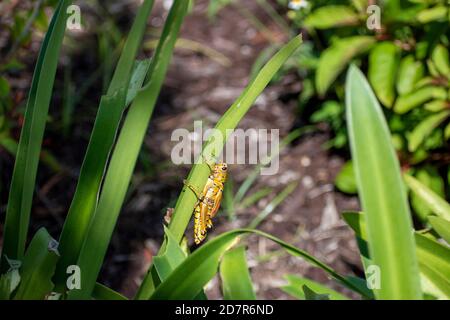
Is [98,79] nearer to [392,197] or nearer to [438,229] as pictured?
[438,229]

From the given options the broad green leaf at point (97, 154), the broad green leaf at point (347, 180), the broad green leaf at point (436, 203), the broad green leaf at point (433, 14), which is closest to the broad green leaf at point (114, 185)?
the broad green leaf at point (97, 154)

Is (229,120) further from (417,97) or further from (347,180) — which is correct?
(347,180)

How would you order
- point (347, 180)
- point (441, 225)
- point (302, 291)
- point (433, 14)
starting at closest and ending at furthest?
point (441, 225) < point (302, 291) < point (433, 14) < point (347, 180)

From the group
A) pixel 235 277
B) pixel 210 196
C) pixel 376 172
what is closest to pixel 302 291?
pixel 235 277

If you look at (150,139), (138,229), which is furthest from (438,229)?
(150,139)

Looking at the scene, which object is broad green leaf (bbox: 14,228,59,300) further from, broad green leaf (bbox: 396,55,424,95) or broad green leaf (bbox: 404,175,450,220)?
broad green leaf (bbox: 396,55,424,95)

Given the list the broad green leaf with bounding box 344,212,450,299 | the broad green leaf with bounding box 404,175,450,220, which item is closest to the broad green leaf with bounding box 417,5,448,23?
the broad green leaf with bounding box 404,175,450,220
